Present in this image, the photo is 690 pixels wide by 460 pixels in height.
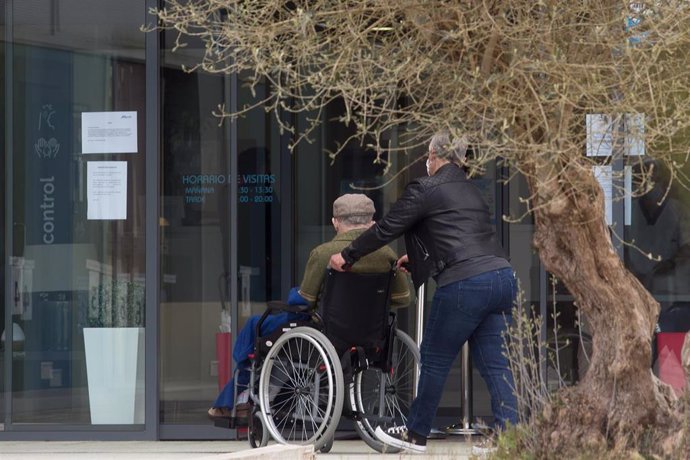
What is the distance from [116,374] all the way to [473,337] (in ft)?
9.92

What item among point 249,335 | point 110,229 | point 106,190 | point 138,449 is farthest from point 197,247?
point 249,335

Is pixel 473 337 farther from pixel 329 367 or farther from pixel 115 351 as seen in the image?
pixel 115 351

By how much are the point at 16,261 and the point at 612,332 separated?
15.2 feet

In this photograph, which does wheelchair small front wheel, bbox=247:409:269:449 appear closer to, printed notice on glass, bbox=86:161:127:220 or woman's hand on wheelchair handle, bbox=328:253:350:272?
woman's hand on wheelchair handle, bbox=328:253:350:272

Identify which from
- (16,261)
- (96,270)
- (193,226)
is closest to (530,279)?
(193,226)

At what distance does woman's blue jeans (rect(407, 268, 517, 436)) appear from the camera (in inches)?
253

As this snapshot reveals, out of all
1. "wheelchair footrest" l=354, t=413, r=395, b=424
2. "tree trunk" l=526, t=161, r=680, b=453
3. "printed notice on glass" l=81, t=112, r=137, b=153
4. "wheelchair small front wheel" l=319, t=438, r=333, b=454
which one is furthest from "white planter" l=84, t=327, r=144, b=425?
"tree trunk" l=526, t=161, r=680, b=453

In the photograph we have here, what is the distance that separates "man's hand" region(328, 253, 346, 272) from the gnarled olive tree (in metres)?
1.29

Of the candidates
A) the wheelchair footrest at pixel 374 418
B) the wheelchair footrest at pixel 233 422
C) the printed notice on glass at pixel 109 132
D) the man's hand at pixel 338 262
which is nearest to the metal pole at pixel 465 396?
the wheelchair footrest at pixel 374 418

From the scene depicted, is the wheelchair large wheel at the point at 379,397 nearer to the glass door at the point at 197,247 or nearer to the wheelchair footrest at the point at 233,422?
the wheelchair footrest at the point at 233,422

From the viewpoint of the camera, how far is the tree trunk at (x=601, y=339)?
5.35 metres

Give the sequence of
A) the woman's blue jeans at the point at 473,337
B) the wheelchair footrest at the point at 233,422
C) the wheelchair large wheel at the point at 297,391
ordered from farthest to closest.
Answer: the wheelchair footrest at the point at 233,422 < the wheelchair large wheel at the point at 297,391 < the woman's blue jeans at the point at 473,337

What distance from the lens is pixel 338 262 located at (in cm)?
671

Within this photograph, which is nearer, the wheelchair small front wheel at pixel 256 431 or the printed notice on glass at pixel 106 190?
the wheelchair small front wheel at pixel 256 431
